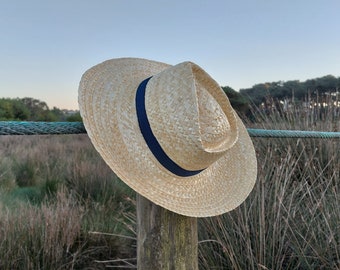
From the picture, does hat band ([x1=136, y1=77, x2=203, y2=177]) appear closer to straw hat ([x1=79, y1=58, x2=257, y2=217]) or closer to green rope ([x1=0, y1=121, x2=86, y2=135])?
straw hat ([x1=79, y1=58, x2=257, y2=217])

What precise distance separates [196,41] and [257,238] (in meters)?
4.49

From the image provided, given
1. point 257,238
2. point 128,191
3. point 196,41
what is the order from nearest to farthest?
point 257,238, point 128,191, point 196,41

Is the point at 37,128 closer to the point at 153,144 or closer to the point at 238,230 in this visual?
the point at 153,144

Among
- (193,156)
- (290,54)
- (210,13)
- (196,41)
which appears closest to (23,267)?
(193,156)

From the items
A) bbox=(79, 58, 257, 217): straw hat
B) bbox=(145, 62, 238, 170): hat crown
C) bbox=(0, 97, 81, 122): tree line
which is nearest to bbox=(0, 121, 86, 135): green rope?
bbox=(79, 58, 257, 217): straw hat

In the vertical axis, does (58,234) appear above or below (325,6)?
below

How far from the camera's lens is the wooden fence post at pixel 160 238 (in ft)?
3.05

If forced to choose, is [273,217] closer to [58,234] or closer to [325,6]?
[58,234]

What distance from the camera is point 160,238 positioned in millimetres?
931

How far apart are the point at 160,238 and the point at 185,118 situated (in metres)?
0.35

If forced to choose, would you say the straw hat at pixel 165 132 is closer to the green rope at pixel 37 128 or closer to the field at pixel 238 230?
the green rope at pixel 37 128

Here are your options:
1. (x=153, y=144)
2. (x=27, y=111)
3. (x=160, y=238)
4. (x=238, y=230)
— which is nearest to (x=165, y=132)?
(x=153, y=144)

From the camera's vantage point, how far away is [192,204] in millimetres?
924

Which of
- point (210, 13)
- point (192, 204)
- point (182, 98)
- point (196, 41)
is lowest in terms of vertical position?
point (192, 204)
